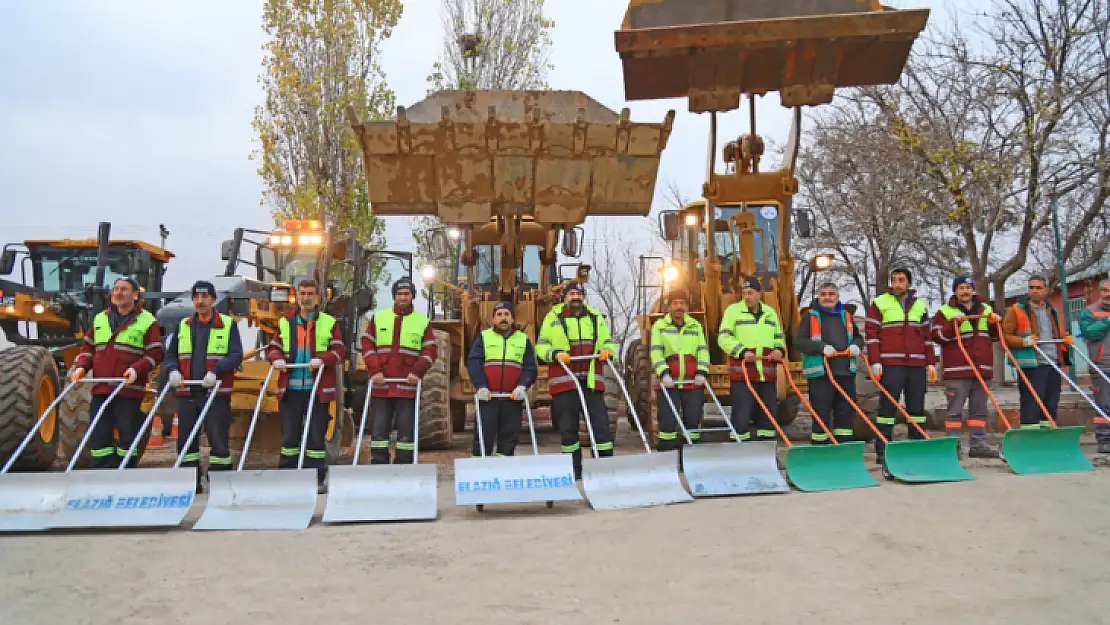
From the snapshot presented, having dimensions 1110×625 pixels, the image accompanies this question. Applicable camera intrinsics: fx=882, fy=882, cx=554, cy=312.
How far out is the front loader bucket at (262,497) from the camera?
5.79 meters

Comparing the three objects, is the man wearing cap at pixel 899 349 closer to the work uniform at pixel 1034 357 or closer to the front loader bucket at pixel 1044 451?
the front loader bucket at pixel 1044 451

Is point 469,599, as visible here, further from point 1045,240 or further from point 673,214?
point 1045,240

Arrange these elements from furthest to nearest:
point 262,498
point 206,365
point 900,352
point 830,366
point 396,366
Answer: point 830,366
point 900,352
point 396,366
point 206,365
point 262,498

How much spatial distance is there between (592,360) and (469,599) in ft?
11.6

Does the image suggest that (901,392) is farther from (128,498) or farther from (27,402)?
(27,402)

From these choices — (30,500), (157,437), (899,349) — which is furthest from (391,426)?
(157,437)

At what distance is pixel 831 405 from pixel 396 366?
3.78 metres

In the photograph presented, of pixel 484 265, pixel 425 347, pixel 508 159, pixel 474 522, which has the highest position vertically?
pixel 508 159

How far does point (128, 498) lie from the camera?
5.86 m

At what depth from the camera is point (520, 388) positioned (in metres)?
7.07

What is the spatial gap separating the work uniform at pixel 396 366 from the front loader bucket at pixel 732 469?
2246 mm

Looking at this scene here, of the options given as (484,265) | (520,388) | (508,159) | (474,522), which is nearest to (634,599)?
(474,522)

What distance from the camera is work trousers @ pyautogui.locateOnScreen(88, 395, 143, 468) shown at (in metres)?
7.05

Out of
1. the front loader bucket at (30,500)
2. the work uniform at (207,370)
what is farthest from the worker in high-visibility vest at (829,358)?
the front loader bucket at (30,500)
